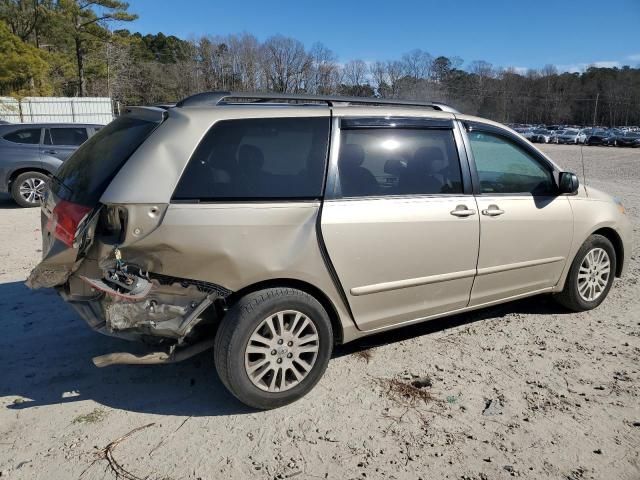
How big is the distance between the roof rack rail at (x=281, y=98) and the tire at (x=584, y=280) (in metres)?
1.79

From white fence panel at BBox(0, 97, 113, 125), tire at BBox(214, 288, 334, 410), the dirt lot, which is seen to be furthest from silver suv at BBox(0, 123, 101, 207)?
white fence panel at BBox(0, 97, 113, 125)

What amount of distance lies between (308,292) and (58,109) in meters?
32.4

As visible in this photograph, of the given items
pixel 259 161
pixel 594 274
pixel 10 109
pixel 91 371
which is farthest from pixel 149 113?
pixel 10 109

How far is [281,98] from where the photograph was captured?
363 centimetres

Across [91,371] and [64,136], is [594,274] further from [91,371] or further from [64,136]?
[64,136]

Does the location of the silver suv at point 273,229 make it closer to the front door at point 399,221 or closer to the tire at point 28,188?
the front door at point 399,221

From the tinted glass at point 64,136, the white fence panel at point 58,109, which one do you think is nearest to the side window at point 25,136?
the tinted glass at point 64,136

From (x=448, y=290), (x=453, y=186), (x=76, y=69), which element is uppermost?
(x=76, y=69)

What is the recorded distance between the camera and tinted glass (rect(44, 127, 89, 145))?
10.4 metres

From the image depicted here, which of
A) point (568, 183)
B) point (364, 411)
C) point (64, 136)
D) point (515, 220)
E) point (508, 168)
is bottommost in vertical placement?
point (364, 411)

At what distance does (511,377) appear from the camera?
3656 millimetres

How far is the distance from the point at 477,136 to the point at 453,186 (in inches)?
21.2

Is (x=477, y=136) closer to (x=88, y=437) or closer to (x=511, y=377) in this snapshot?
(x=511, y=377)

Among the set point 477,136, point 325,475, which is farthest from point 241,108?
point 325,475
